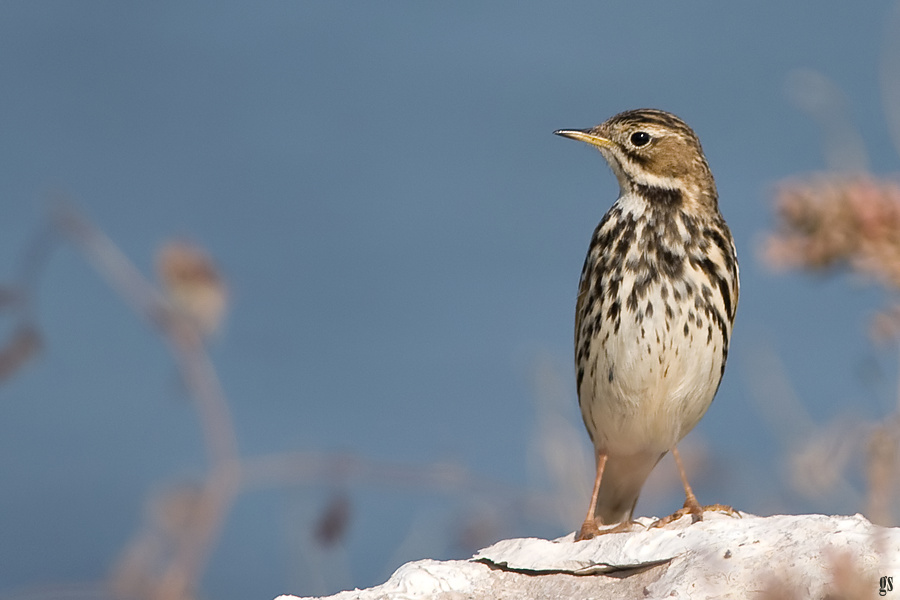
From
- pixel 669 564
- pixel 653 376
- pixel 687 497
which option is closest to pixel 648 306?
pixel 653 376

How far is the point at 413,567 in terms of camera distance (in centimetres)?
468

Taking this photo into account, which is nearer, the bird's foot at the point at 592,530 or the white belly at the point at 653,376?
the bird's foot at the point at 592,530

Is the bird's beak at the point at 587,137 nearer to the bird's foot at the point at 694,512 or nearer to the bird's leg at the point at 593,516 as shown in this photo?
the bird's leg at the point at 593,516

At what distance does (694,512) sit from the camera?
18.8 feet

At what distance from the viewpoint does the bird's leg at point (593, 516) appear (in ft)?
18.2

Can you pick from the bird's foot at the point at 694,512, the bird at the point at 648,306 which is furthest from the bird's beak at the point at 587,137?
the bird's foot at the point at 694,512

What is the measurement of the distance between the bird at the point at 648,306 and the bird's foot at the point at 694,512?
0.05 feet

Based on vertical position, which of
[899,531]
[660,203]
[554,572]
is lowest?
[899,531]

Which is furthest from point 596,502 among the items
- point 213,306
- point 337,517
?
point 213,306

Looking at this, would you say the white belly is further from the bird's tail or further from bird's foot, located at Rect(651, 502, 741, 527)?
bird's foot, located at Rect(651, 502, 741, 527)

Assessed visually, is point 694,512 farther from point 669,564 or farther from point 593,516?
point 669,564

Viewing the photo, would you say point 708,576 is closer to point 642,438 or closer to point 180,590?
point 180,590

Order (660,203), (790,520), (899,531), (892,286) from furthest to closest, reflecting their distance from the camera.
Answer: (660,203) < (892,286) < (790,520) < (899,531)

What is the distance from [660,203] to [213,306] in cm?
255
